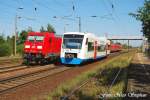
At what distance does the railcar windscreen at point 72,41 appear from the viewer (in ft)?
90.1

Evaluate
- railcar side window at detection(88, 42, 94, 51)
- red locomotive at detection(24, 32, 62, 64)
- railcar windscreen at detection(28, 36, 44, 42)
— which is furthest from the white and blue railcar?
railcar windscreen at detection(28, 36, 44, 42)

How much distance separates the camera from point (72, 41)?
2781 centimetres

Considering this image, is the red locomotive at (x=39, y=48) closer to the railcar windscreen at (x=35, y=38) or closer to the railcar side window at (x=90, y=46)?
the railcar windscreen at (x=35, y=38)

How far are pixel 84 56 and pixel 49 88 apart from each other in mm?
13423

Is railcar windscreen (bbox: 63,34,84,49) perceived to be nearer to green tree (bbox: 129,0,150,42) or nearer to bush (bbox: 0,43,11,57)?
green tree (bbox: 129,0,150,42)

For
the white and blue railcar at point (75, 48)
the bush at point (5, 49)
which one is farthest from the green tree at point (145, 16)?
the bush at point (5, 49)

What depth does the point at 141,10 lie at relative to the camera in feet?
69.7

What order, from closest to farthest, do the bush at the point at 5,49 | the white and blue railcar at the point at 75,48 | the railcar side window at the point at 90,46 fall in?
the white and blue railcar at the point at 75,48 < the railcar side window at the point at 90,46 < the bush at the point at 5,49

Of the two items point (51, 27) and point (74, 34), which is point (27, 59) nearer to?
point (74, 34)

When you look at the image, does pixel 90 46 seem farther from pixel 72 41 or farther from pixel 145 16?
pixel 145 16

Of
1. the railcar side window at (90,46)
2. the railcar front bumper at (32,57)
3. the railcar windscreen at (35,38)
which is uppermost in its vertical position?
the railcar windscreen at (35,38)

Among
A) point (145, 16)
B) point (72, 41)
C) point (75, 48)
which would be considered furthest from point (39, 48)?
point (145, 16)

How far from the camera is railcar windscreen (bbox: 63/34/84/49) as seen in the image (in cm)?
2747

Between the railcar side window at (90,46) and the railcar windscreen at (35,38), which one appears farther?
the railcar side window at (90,46)
